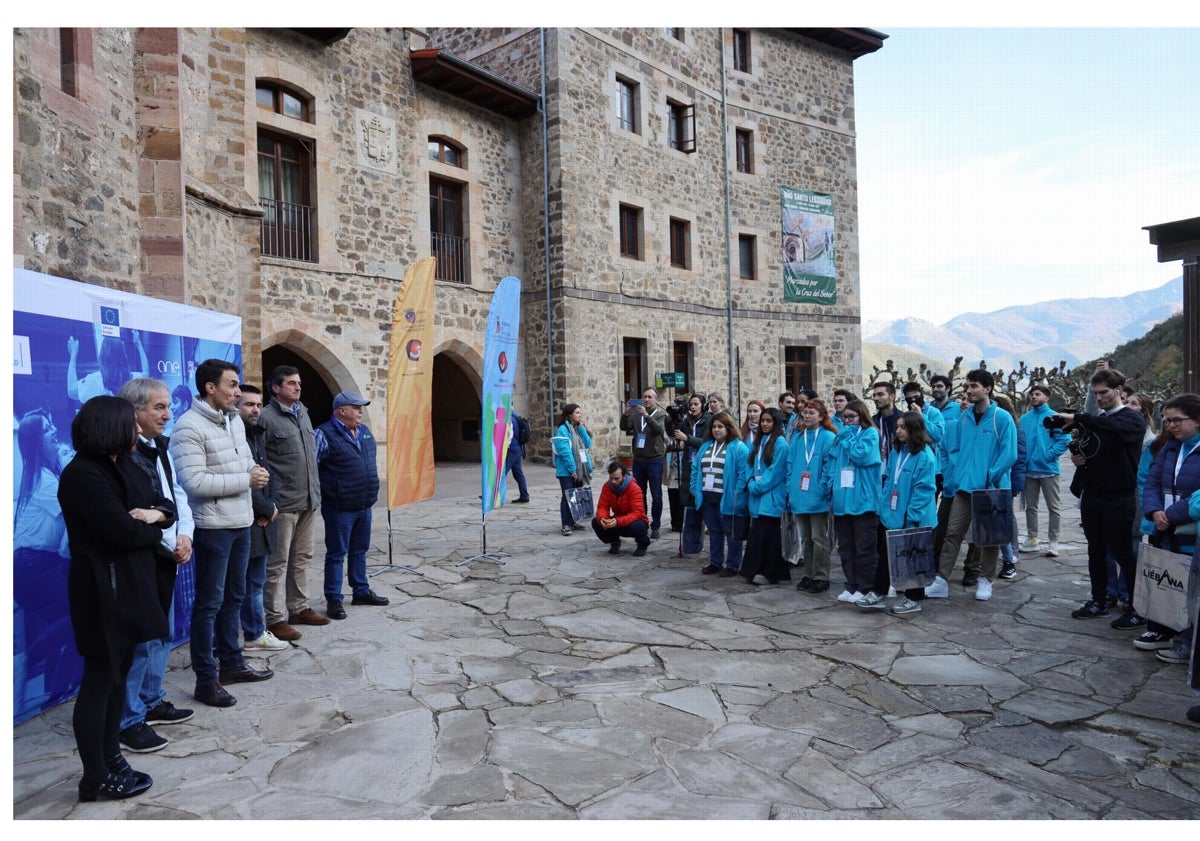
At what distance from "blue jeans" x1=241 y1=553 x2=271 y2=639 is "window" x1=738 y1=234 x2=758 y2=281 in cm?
1731

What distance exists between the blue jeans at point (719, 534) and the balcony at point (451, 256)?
9.53 m

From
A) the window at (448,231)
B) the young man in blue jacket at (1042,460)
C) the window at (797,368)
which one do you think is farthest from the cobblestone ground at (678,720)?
the window at (797,368)

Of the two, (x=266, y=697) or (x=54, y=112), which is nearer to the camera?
(x=266, y=697)

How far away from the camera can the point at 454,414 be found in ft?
61.9

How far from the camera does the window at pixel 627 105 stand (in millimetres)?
17422

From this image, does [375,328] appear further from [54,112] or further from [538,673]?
[538,673]

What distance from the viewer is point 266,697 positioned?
4.08m

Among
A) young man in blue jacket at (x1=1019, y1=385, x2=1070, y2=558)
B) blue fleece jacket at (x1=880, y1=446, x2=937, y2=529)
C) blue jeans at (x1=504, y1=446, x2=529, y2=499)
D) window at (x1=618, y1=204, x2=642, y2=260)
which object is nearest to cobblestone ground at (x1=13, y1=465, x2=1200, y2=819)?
blue fleece jacket at (x1=880, y1=446, x2=937, y2=529)

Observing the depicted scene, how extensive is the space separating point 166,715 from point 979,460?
5320 millimetres

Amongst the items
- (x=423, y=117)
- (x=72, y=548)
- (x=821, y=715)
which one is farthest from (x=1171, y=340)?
(x=72, y=548)

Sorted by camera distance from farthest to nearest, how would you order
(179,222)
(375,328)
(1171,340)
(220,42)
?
(1171,340), (375,328), (220,42), (179,222)

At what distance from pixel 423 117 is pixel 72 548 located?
13.1m

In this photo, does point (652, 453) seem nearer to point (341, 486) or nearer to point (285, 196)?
point (341, 486)

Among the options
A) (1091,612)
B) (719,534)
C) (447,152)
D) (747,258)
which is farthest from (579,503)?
(747,258)
